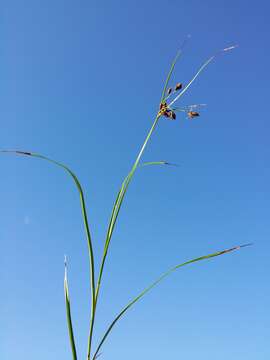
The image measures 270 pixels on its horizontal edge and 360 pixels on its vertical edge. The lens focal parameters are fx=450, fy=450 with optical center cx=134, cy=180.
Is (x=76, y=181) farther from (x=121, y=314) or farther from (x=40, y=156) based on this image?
(x=121, y=314)

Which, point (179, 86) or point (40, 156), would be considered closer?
point (40, 156)

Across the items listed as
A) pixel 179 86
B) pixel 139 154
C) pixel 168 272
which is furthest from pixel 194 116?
pixel 168 272

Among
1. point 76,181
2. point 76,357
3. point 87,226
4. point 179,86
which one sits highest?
point 179,86

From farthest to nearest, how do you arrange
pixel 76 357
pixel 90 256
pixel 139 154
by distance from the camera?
1. pixel 139 154
2. pixel 90 256
3. pixel 76 357

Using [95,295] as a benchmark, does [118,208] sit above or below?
above

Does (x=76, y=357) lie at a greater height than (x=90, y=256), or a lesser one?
lesser

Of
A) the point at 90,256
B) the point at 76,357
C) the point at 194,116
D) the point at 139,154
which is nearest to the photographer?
the point at 76,357

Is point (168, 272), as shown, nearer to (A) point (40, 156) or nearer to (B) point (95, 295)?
(B) point (95, 295)

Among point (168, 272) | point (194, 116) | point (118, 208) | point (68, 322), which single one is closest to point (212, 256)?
point (168, 272)

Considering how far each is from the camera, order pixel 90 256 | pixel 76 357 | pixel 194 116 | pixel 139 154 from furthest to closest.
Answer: pixel 194 116 < pixel 139 154 < pixel 90 256 < pixel 76 357
